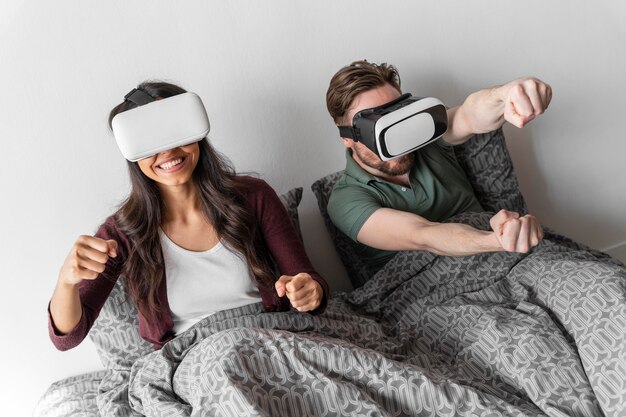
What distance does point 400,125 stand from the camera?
167 centimetres

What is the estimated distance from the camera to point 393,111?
1.68 m

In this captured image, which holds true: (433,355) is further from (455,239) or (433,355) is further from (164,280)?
(164,280)

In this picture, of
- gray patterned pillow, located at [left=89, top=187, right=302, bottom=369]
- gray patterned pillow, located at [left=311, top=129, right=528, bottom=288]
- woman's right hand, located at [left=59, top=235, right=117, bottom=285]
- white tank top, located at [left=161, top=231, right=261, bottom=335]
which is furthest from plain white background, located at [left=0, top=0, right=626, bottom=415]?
woman's right hand, located at [left=59, top=235, right=117, bottom=285]

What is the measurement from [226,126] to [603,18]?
4.07 feet

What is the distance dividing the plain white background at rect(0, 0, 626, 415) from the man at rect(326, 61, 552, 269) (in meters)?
0.17

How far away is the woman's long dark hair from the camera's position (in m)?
1.64

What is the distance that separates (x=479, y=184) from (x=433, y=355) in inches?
24.1

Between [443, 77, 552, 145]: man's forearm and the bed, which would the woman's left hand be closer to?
the bed

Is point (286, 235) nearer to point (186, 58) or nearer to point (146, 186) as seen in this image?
point (146, 186)

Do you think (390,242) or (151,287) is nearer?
(151,287)

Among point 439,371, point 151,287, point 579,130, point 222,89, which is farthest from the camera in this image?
point 579,130

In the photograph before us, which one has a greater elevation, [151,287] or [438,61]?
[438,61]

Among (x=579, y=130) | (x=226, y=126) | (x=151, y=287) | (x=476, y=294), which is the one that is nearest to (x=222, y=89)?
(x=226, y=126)

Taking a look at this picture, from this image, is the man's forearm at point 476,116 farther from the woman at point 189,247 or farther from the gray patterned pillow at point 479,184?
the woman at point 189,247
